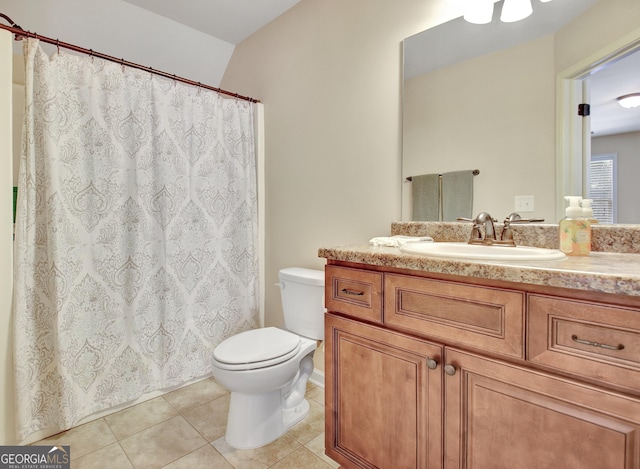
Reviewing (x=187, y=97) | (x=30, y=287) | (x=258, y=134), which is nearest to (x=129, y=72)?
(x=187, y=97)

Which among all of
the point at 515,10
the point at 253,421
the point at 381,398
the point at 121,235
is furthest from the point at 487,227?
the point at 121,235

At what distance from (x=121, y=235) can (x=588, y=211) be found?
6.86 ft

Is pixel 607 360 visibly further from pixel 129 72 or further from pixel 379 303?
pixel 129 72

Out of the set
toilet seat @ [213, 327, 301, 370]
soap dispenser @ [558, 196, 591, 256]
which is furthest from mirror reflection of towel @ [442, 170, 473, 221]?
toilet seat @ [213, 327, 301, 370]

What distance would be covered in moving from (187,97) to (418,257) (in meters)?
1.76

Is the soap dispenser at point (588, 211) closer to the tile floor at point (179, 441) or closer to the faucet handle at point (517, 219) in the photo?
the faucet handle at point (517, 219)

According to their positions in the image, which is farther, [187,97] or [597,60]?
[187,97]

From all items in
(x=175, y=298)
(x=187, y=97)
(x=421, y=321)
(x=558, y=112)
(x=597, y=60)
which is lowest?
(x=175, y=298)

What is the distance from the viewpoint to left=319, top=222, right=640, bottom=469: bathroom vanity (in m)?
0.72

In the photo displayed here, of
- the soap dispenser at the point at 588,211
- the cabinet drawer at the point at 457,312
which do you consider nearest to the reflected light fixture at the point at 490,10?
the soap dispenser at the point at 588,211

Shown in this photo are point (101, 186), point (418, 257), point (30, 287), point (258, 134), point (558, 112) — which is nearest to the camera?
point (418, 257)

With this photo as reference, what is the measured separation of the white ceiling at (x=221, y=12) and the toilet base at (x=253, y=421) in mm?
2328

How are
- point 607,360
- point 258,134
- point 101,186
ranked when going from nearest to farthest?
point 607,360
point 101,186
point 258,134

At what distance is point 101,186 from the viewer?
1.76 metres
